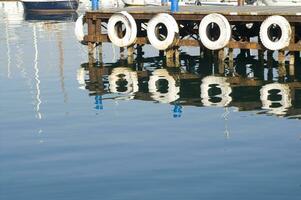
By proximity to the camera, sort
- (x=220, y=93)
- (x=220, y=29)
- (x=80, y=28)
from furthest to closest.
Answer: (x=80, y=28) < (x=220, y=29) < (x=220, y=93)

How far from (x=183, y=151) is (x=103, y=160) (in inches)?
73.6

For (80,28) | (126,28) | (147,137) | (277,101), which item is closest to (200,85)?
Answer: (277,101)

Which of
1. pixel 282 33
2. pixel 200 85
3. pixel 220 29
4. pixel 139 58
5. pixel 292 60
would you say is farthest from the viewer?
pixel 139 58

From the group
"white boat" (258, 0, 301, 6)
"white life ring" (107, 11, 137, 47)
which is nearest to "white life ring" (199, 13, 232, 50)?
"white life ring" (107, 11, 137, 47)

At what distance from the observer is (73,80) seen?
28234mm

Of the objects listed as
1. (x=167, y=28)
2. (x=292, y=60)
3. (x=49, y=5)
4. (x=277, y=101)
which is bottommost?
(x=277, y=101)

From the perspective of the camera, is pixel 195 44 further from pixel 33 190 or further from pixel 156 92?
pixel 33 190

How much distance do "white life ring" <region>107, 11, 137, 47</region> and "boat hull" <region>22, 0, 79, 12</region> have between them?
197ft

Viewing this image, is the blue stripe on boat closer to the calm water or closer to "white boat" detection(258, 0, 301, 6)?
→ "white boat" detection(258, 0, 301, 6)

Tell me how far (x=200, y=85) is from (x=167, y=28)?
22.7 ft

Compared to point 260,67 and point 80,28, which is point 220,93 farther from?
point 80,28

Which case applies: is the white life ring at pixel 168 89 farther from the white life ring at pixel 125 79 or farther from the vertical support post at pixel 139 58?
the vertical support post at pixel 139 58

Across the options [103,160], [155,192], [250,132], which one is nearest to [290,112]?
[250,132]

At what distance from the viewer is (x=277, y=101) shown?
2133 cm
